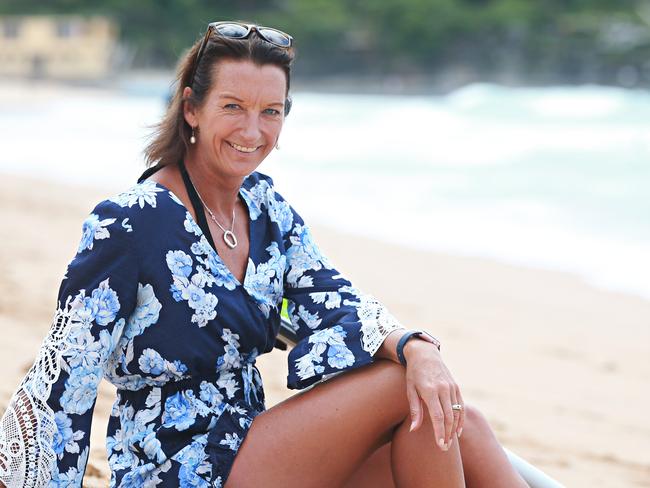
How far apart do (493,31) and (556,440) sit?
46105 millimetres

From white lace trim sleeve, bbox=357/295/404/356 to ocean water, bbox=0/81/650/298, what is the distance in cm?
57

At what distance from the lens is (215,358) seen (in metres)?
1.95

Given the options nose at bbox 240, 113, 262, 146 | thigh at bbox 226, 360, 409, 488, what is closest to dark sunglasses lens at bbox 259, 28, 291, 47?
nose at bbox 240, 113, 262, 146

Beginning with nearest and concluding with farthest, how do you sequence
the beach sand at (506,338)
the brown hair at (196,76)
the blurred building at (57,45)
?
the brown hair at (196,76) < the beach sand at (506,338) < the blurred building at (57,45)

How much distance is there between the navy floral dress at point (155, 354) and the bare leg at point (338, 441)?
51 millimetres

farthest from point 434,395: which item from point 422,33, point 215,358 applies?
point 422,33

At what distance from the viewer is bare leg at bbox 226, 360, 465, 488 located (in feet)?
6.28

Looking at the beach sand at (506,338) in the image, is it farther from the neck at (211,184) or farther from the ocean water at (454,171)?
the neck at (211,184)

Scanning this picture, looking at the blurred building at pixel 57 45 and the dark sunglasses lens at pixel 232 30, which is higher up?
the dark sunglasses lens at pixel 232 30

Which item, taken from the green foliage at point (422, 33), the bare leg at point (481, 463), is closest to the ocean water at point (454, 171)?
the bare leg at point (481, 463)

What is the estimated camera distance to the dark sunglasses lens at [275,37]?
206 cm

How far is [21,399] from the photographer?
1850 millimetres

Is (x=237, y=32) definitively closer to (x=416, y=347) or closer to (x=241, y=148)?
(x=241, y=148)

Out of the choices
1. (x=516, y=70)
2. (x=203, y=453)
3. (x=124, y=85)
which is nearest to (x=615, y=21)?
(x=516, y=70)
